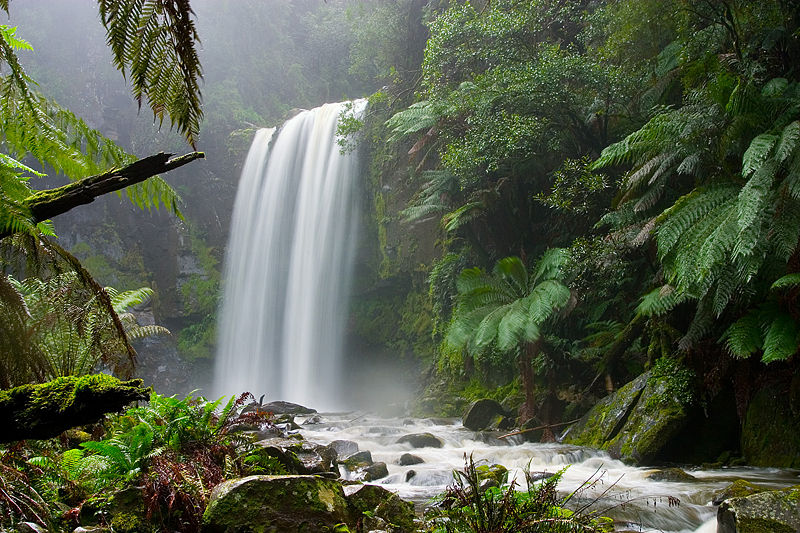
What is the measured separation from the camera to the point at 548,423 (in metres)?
7.84

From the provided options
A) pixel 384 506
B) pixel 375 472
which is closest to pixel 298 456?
pixel 384 506

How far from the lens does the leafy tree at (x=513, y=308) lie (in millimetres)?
7273

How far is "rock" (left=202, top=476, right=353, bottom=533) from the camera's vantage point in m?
2.51

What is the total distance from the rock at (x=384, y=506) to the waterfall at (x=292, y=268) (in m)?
14.2

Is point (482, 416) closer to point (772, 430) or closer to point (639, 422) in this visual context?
point (639, 422)

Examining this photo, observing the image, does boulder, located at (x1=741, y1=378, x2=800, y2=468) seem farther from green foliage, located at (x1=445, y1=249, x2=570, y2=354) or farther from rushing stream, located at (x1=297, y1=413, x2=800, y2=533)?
green foliage, located at (x1=445, y1=249, x2=570, y2=354)

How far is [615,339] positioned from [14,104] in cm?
753

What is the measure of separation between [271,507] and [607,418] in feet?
17.0

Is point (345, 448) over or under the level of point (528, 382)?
under

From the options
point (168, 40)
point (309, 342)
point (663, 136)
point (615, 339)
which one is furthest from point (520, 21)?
point (309, 342)

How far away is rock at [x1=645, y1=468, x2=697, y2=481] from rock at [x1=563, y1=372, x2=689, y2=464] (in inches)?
22.9

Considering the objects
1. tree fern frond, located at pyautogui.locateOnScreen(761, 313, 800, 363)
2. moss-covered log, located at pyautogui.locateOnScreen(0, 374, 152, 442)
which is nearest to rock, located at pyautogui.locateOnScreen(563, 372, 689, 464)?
tree fern frond, located at pyautogui.locateOnScreen(761, 313, 800, 363)

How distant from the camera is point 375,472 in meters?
5.73

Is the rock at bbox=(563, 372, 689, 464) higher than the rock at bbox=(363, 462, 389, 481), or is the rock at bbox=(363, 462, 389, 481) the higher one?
the rock at bbox=(563, 372, 689, 464)
